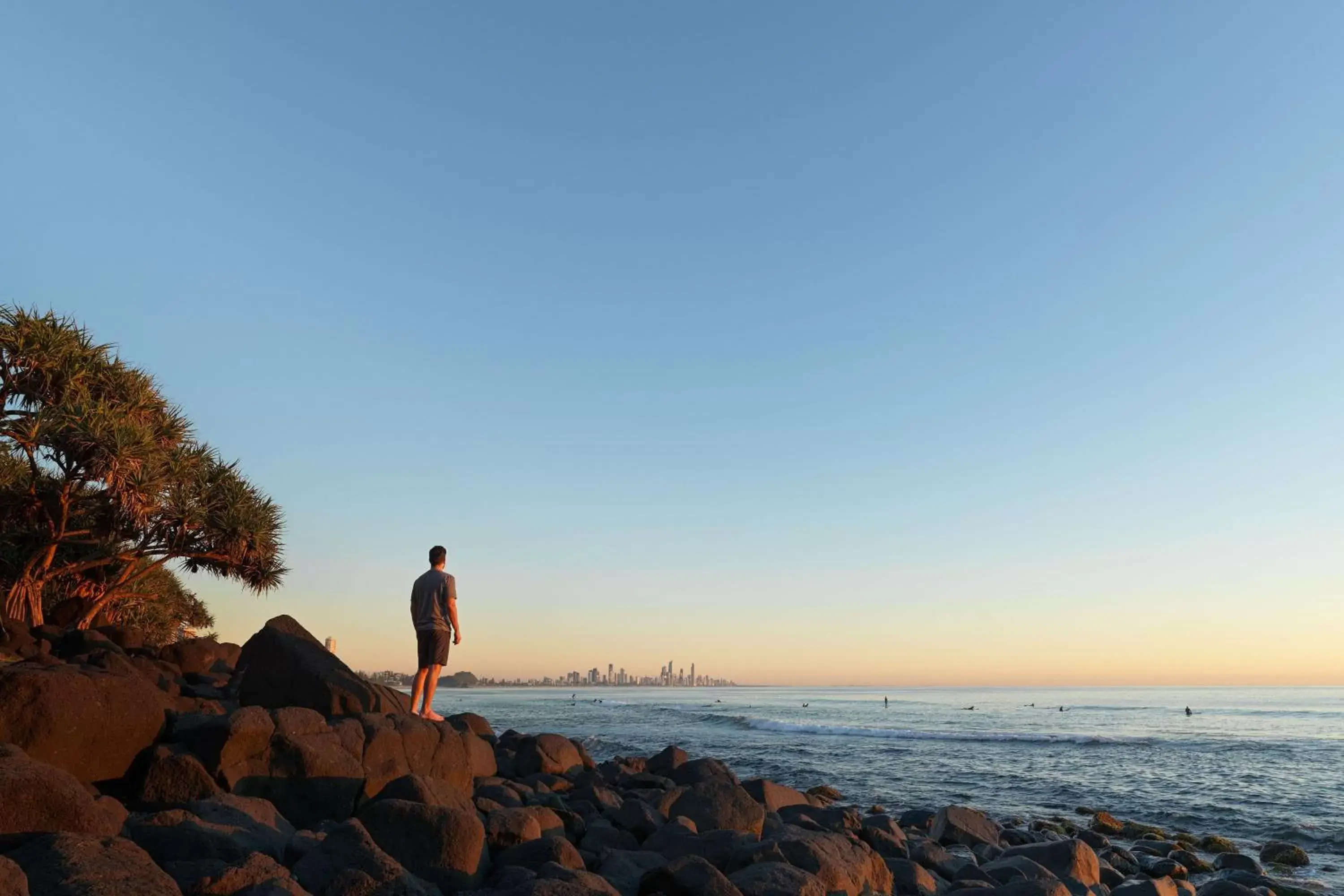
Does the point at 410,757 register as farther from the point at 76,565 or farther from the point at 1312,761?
the point at 1312,761

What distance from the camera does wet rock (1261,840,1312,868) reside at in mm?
14016

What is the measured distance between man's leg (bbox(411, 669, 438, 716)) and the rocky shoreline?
0.55 metres

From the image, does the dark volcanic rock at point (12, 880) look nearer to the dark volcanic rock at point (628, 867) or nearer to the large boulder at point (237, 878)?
the large boulder at point (237, 878)

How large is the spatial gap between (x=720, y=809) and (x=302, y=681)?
568 cm

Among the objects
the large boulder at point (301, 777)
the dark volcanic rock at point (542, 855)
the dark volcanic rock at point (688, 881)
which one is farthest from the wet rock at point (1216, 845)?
the large boulder at point (301, 777)

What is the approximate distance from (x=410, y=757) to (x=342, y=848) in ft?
12.4

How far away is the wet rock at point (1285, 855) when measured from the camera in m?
14.0

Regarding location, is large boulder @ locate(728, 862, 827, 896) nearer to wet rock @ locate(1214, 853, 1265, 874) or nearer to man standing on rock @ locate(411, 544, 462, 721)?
man standing on rock @ locate(411, 544, 462, 721)

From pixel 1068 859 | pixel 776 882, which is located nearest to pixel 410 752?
pixel 776 882

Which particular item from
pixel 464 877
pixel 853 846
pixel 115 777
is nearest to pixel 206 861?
pixel 464 877

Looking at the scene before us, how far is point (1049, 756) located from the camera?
31.4m

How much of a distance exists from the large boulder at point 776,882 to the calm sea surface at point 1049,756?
1019 centimetres

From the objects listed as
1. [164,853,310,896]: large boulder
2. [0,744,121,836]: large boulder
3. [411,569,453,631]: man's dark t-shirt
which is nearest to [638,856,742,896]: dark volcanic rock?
[164,853,310,896]: large boulder

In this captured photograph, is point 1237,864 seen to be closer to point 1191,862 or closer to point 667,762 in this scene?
point 1191,862
